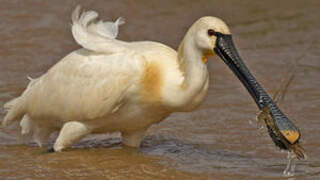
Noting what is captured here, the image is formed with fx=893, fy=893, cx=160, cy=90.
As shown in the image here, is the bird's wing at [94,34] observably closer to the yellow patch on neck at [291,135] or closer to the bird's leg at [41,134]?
the bird's leg at [41,134]

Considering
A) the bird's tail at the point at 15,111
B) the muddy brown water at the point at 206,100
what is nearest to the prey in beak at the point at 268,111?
the muddy brown water at the point at 206,100

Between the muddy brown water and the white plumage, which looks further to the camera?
the muddy brown water

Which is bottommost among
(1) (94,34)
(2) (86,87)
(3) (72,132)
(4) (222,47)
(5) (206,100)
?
(5) (206,100)

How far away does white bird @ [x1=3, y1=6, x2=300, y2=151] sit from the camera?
334 inches

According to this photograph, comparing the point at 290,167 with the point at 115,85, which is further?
the point at 115,85

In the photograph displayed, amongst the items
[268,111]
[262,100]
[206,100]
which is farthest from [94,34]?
[206,100]

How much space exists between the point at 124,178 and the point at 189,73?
117 centimetres

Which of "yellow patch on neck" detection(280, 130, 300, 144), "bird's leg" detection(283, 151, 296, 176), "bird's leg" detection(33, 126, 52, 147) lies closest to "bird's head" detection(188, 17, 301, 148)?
"yellow patch on neck" detection(280, 130, 300, 144)

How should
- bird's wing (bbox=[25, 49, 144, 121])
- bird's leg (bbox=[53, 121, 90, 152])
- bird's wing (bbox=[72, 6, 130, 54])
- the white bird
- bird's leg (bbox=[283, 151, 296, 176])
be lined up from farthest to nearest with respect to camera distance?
bird's leg (bbox=[53, 121, 90, 152]) < bird's wing (bbox=[72, 6, 130, 54]) < bird's wing (bbox=[25, 49, 144, 121]) < the white bird < bird's leg (bbox=[283, 151, 296, 176])

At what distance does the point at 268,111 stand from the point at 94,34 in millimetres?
2056

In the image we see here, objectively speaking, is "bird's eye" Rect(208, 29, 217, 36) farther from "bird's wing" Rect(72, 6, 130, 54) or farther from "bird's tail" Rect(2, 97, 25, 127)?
"bird's tail" Rect(2, 97, 25, 127)

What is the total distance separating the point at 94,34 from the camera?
923cm

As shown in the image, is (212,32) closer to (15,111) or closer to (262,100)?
(262,100)

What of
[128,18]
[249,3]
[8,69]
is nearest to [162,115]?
[8,69]
